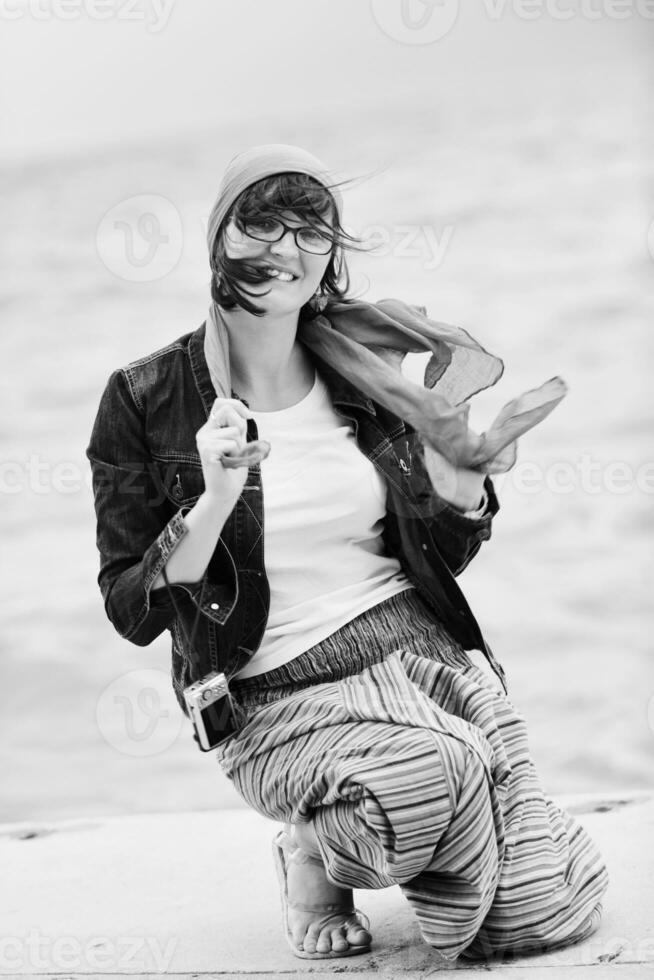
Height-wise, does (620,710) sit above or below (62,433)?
below

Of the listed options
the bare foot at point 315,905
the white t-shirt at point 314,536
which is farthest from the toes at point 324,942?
the white t-shirt at point 314,536

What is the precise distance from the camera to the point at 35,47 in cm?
287

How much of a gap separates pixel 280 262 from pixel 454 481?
28 cm

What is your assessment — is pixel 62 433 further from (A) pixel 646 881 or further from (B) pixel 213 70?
(A) pixel 646 881

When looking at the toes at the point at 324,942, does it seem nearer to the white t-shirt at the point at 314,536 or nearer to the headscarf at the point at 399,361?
the white t-shirt at the point at 314,536

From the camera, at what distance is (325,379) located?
1.37 m

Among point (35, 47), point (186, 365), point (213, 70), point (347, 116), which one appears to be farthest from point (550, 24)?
point (186, 365)

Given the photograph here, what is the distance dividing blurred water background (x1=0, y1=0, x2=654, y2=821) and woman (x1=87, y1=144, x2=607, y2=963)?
1318 millimetres

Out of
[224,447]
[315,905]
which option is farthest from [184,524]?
[315,905]

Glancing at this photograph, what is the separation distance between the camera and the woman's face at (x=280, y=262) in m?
1.22

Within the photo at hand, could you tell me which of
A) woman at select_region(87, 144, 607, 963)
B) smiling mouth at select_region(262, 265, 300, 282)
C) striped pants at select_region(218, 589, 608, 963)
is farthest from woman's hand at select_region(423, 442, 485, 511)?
smiling mouth at select_region(262, 265, 300, 282)

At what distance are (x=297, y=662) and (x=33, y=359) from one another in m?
2.03

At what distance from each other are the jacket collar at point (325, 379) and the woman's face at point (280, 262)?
4.0 inches

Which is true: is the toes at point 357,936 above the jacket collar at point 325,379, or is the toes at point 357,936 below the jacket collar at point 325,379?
below
